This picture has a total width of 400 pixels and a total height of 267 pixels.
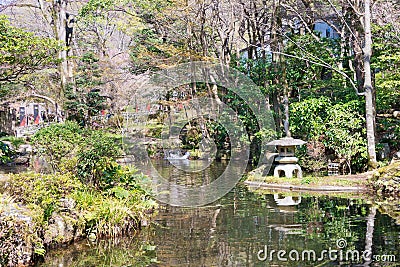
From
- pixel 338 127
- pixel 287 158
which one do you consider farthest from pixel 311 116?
pixel 287 158

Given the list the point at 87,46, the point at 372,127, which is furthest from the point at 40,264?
the point at 87,46

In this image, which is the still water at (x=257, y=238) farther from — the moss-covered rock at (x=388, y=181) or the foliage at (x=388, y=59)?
the foliage at (x=388, y=59)

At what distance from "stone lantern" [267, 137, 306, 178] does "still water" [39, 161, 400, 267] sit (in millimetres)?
2520

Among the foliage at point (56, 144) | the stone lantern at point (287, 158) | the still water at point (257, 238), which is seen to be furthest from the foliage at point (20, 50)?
the stone lantern at point (287, 158)

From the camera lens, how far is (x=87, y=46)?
2828 centimetres

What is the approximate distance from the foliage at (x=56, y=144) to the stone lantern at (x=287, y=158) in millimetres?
5877

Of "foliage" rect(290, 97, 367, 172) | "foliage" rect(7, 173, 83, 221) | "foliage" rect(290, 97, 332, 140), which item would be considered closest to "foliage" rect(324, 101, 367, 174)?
"foliage" rect(290, 97, 367, 172)

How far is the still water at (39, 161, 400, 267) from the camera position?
620cm

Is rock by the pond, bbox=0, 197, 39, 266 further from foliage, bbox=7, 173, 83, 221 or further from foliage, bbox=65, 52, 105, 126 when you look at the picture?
foliage, bbox=65, 52, 105, 126

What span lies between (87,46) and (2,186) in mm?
21979

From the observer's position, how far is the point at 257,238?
23.7ft

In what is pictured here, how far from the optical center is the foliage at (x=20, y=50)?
10586mm

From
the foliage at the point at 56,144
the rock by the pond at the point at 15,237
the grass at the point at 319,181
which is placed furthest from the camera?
the grass at the point at 319,181

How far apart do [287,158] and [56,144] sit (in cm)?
653
